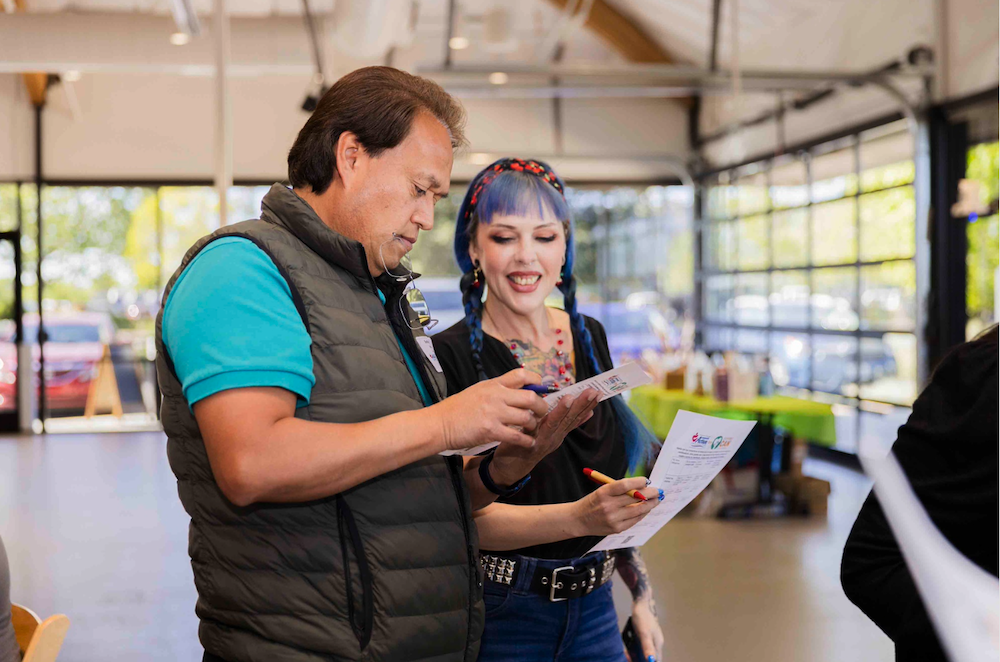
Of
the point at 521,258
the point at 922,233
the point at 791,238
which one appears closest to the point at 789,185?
the point at 791,238

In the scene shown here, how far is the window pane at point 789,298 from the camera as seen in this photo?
9.32 m

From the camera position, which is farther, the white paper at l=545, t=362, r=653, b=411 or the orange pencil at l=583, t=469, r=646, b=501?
the orange pencil at l=583, t=469, r=646, b=501

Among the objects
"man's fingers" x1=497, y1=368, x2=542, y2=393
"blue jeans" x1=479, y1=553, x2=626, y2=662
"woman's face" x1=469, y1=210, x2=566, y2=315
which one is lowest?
"blue jeans" x1=479, y1=553, x2=626, y2=662

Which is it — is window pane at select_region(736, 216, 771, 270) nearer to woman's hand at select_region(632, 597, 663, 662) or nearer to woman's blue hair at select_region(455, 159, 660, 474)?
woman's blue hair at select_region(455, 159, 660, 474)

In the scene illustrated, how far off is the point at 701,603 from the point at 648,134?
8805 mm

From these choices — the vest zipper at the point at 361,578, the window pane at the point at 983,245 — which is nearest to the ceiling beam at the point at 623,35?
the window pane at the point at 983,245

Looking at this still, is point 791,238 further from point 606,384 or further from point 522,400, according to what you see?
point 522,400

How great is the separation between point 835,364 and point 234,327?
27.9 feet

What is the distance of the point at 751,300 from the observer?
10547mm

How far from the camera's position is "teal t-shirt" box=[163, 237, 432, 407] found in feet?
3.48

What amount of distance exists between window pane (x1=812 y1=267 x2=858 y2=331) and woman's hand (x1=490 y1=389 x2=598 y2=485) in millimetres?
7631

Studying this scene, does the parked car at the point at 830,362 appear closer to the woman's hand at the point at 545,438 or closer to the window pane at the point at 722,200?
the window pane at the point at 722,200

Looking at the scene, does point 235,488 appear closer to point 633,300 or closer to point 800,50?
point 800,50

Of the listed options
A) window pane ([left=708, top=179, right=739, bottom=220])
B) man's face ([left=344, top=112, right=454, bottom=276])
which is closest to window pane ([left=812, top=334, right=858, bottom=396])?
window pane ([left=708, top=179, right=739, bottom=220])
